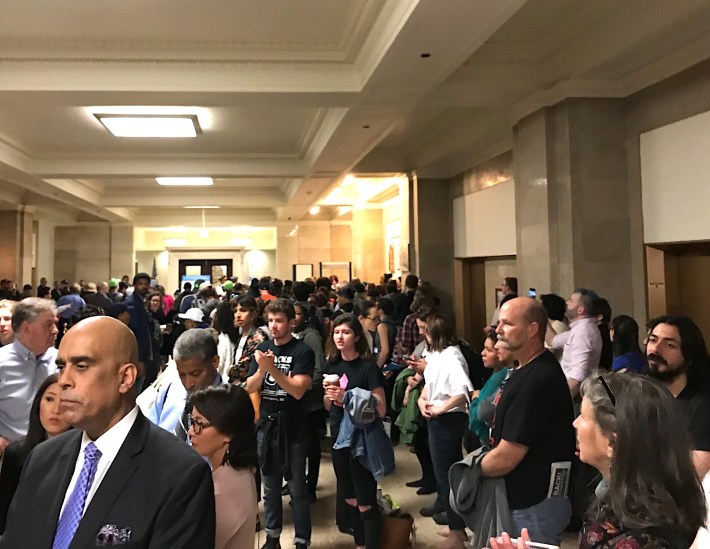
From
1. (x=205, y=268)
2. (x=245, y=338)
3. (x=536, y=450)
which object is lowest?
(x=536, y=450)

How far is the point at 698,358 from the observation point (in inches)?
99.0

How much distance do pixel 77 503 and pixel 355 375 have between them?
2.31 m

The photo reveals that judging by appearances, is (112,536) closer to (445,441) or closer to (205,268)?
(445,441)

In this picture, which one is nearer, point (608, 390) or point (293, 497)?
point (608, 390)

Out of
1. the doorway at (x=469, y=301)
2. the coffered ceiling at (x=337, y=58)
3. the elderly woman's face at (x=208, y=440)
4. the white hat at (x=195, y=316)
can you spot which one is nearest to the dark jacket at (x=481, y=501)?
the elderly woman's face at (x=208, y=440)

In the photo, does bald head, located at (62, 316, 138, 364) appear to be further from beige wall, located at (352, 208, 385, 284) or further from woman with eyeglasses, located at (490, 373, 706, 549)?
beige wall, located at (352, 208, 385, 284)

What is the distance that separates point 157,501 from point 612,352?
4152mm

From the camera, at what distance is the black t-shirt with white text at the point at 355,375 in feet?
11.4

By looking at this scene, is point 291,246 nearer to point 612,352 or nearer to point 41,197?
point 41,197

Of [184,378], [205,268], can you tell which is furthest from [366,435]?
[205,268]

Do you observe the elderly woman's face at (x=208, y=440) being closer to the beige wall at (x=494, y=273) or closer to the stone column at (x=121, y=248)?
the beige wall at (x=494, y=273)

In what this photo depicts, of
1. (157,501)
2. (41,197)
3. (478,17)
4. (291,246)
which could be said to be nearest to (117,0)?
(478,17)

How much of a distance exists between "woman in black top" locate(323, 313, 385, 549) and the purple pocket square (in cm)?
217

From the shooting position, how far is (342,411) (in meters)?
3.61
